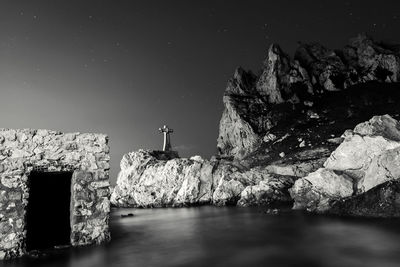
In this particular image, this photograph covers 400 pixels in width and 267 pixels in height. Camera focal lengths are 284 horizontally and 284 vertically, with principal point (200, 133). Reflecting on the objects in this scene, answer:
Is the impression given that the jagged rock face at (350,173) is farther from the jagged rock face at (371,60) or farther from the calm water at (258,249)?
the jagged rock face at (371,60)

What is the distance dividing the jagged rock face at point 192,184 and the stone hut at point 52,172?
770 inches

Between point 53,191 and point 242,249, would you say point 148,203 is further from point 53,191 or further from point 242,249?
point 242,249

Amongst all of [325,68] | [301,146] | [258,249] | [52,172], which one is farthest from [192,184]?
[325,68]

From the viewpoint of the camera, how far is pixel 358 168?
19578mm

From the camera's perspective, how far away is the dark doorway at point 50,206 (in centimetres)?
1143

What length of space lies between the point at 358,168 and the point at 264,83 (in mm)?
52634

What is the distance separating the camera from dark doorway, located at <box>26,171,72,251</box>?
11.4 metres

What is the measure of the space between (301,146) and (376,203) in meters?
35.9

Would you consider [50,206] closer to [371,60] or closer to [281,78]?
[281,78]

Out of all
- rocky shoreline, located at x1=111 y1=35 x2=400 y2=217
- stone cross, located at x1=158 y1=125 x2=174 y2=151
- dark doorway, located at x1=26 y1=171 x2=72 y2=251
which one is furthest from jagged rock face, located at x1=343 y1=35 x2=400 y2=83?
dark doorway, located at x1=26 y1=171 x2=72 y2=251

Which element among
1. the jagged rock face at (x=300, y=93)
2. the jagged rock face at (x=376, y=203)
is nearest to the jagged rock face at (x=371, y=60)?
the jagged rock face at (x=300, y=93)

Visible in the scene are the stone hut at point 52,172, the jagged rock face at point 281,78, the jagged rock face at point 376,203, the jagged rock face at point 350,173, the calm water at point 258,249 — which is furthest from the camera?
the jagged rock face at point 281,78

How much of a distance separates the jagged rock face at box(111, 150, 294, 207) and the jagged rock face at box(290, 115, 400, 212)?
7.38 metres

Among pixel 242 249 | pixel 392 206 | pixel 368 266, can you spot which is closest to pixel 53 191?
pixel 242 249
